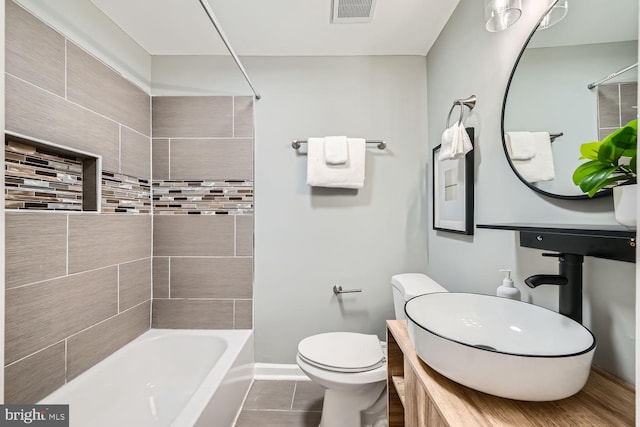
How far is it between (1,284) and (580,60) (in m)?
1.59

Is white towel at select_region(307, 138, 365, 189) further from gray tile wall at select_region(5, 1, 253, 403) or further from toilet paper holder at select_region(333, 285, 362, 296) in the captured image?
toilet paper holder at select_region(333, 285, 362, 296)

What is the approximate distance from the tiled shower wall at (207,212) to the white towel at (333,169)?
47 centimetres

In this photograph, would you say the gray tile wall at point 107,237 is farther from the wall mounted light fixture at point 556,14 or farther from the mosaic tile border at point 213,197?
the wall mounted light fixture at point 556,14

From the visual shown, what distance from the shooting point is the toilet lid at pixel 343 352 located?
1.42m

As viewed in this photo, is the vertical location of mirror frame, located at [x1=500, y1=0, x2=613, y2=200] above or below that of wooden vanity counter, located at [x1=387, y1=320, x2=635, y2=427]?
above

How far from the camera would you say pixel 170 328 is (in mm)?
2051

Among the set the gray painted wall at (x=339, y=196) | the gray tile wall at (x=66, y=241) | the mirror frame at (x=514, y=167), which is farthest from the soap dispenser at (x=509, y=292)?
the gray tile wall at (x=66, y=241)

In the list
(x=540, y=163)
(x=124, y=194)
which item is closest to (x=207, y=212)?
(x=124, y=194)

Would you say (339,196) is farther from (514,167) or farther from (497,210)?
(514,167)

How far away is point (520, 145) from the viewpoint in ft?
3.48

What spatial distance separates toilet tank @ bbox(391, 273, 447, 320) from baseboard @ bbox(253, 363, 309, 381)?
33.7 inches

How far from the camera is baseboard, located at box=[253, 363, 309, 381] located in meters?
2.01

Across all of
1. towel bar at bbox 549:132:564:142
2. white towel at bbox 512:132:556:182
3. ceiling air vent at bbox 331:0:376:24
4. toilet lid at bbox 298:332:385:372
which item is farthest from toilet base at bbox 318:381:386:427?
ceiling air vent at bbox 331:0:376:24

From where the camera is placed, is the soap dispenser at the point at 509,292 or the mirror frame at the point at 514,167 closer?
the mirror frame at the point at 514,167
